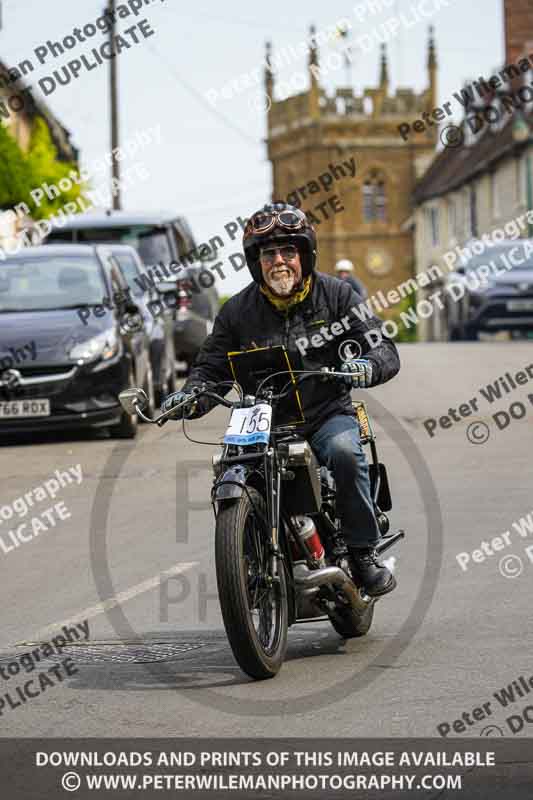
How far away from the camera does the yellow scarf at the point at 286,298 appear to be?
734 centimetres

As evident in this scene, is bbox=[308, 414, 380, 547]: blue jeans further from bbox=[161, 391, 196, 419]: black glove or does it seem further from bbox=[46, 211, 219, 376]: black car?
bbox=[46, 211, 219, 376]: black car

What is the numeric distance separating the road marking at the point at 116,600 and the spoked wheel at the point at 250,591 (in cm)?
154

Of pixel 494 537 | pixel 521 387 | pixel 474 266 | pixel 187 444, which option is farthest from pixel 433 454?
pixel 474 266

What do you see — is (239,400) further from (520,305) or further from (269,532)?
(520,305)

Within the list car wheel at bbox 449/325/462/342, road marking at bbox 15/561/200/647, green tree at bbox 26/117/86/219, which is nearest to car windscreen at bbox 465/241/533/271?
car wheel at bbox 449/325/462/342

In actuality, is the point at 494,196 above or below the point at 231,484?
above

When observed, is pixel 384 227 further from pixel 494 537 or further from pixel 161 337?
pixel 494 537

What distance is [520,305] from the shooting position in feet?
111

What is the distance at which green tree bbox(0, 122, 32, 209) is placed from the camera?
35.8 meters

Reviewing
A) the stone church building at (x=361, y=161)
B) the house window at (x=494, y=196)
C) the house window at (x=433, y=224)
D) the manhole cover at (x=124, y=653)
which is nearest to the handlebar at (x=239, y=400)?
the manhole cover at (x=124, y=653)

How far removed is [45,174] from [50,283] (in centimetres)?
1992

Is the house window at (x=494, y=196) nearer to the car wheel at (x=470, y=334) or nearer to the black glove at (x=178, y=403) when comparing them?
the car wheel at (x=470, y=334)

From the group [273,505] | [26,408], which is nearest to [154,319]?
[26,408]

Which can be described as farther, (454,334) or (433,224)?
(433,224)
